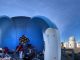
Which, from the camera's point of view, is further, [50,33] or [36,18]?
[36,18]

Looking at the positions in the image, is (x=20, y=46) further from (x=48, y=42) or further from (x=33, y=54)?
(x=48, y=42)

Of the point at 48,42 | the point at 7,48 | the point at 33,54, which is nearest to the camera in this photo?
the point at 48,42

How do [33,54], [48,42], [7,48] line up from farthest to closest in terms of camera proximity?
1. [7,48]
2. [33,54]
3. [48,42]

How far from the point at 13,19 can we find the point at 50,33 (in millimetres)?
6233

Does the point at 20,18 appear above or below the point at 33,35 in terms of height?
above

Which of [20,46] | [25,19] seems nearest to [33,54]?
[20,46]

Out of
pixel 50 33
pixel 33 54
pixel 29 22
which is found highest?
pixel 29 22

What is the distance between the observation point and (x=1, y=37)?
15.8 metres

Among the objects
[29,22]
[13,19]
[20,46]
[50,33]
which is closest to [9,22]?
[13,19]

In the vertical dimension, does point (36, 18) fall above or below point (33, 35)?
above

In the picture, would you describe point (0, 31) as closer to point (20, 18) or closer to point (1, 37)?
point (1, 37)

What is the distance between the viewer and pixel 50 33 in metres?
10.3

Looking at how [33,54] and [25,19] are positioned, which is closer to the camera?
[33,54]

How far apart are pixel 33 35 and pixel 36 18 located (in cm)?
145
